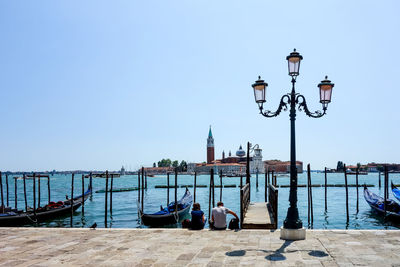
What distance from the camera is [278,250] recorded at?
6918mm

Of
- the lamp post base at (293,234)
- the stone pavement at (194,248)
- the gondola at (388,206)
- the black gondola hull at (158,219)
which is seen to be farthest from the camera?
the gondola at (388,206)

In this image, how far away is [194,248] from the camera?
7.21 meters

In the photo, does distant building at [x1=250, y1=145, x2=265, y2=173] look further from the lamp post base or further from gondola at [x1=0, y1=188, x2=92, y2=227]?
the lamp post base

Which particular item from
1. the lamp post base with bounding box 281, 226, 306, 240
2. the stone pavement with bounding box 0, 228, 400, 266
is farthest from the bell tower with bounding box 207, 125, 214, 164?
the lamp post base with bounding box 281, 226, 306, 240

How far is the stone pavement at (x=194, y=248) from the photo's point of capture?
620 centimetres

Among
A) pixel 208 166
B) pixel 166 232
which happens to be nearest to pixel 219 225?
pixel 166 232

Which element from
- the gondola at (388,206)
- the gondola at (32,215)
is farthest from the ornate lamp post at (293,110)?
the gondola at (32,215)

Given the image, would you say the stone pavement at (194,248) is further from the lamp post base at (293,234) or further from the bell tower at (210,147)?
the bell tower at (210,147)

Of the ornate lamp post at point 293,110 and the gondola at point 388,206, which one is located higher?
the ornate lamp post at point 293,110

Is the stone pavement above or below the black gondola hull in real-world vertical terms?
above

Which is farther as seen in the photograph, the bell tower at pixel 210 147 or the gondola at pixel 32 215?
the bell tower at pixel 210 147

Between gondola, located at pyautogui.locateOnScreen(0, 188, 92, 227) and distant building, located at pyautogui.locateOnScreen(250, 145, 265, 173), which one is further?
distant building, located at pyautogui.locateOnScreen(250, 145, 265, 173)

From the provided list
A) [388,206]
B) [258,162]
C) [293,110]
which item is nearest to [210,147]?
[258,162]

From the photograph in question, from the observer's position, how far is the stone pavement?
20.4 feet
